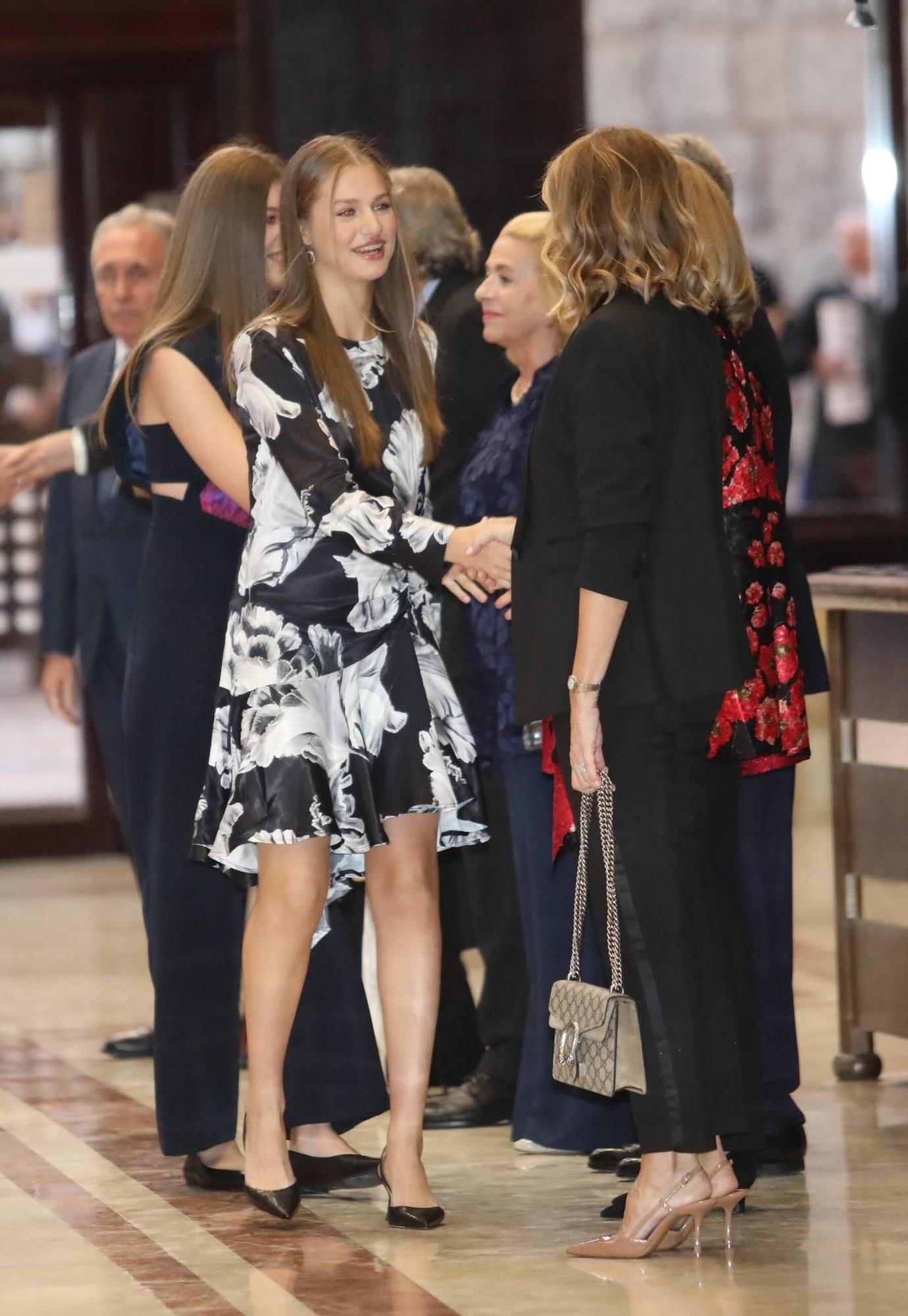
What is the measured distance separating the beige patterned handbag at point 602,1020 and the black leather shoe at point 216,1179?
762 mm

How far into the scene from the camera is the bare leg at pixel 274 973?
132 inches

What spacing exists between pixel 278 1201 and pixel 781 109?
5347mm

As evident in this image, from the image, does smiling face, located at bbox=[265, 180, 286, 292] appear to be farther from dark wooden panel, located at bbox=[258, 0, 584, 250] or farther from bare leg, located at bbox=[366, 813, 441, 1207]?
dark wooden panel, located at bbox=[258, 0, 584, 250]

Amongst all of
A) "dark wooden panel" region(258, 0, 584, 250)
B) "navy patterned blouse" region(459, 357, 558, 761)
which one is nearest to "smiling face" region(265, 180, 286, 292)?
"navy patterned blouse" region(459, 357, 558, 761)

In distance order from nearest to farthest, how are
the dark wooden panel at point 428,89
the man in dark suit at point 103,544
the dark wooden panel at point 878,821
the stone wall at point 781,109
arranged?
1. the dark wooden panel at point 878,821
2. the man in dark suit at point 103,544
3. the dark wooden panel at point 428,89
4. the stone wall at point 781,109

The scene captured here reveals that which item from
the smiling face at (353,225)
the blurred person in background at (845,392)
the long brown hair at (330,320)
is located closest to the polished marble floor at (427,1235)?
the long brown hair at (330,320)

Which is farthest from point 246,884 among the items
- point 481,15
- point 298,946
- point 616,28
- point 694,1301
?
point 616,28

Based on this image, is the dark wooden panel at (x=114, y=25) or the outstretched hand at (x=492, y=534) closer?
the outstretched hand at (x=492, y=534)

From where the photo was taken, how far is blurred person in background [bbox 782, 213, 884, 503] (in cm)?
791

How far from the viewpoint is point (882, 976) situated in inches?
171

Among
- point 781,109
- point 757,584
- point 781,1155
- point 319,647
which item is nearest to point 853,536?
point 781,109

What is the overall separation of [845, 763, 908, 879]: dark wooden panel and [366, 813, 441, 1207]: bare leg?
4.01ft

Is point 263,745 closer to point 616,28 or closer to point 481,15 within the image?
point 481,15

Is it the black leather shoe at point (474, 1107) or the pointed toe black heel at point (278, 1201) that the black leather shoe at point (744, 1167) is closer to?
the pointed toe black heel at point (278, 1201)
